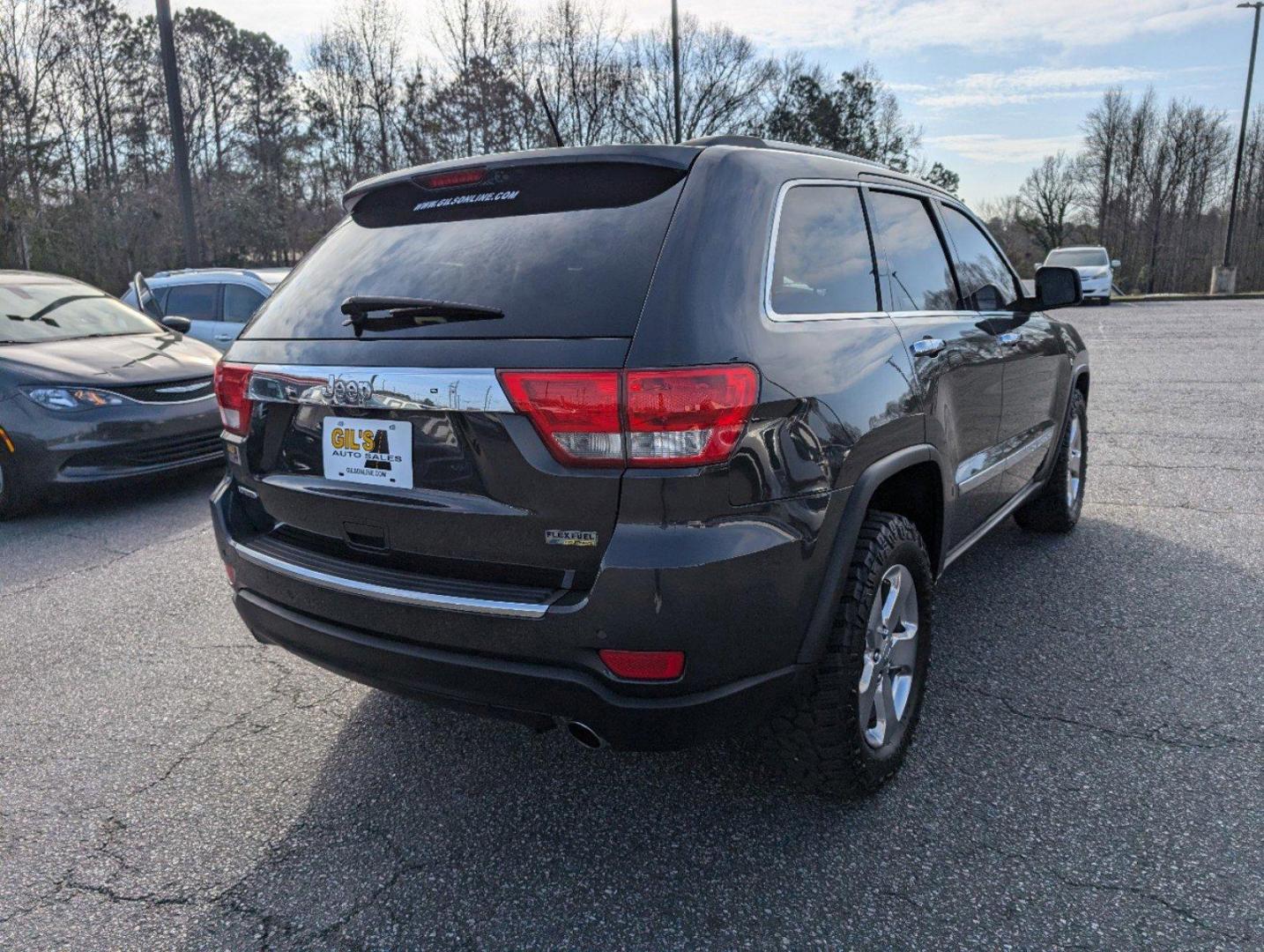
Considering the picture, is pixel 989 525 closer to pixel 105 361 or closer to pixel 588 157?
pixel 588 157

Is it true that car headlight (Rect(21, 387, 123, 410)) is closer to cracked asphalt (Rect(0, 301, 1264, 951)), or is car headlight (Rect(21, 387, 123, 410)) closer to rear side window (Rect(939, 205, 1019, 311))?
cracked asphalt (Rect(0, 301, 1264, 951))

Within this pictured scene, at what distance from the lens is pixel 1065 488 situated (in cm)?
473

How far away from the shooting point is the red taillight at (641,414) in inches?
74.1

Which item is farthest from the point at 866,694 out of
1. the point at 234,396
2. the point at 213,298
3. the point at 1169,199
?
the point at 1169,199

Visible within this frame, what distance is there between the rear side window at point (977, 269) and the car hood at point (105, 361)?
5.23m

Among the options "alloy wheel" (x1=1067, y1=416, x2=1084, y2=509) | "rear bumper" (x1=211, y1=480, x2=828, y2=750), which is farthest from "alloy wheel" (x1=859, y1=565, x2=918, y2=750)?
"alloy wheel" (x1=1067, y1=416, x2=1084, y2=509)

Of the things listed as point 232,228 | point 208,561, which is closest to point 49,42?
point 232,228

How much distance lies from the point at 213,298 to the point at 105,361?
4580mm

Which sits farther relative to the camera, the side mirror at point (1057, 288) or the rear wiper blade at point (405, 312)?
the side mirror at point (1057, 288)

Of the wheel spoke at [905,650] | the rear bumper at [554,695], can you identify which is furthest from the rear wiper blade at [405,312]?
the wheel spoke at [905,650]

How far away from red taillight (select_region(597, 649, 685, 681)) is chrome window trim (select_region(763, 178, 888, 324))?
0.83 m

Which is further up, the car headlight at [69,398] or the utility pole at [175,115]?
the utility pole at [175,115]

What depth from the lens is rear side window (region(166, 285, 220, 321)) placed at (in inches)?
411

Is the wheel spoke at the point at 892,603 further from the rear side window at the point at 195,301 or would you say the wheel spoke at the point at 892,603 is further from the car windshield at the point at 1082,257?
the car windshield at the point at 1082,257
